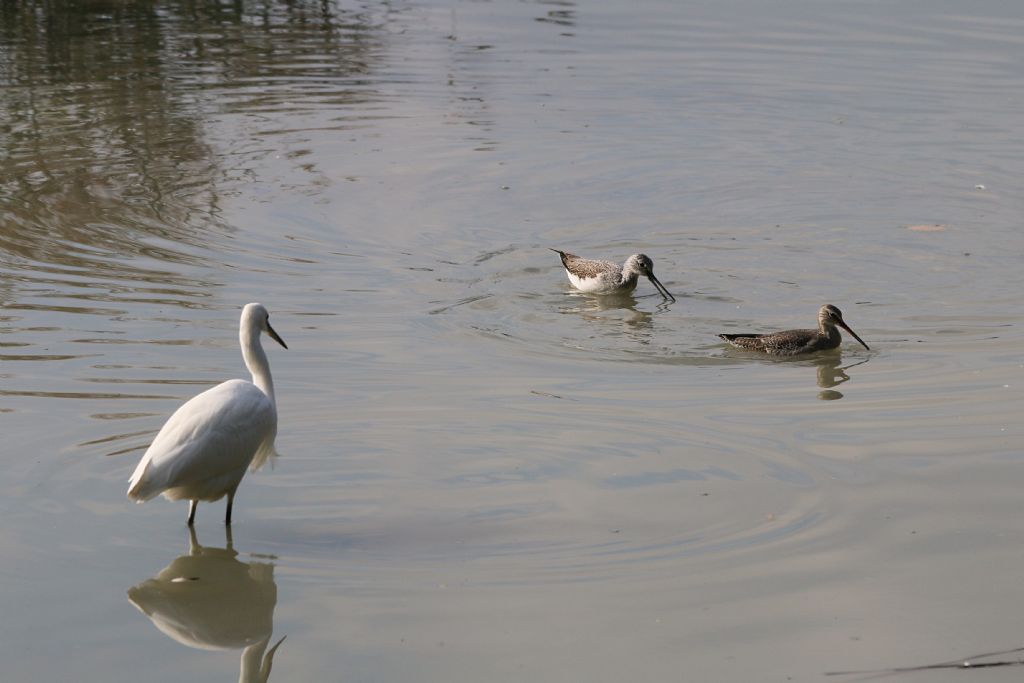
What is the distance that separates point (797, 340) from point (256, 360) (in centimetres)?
508

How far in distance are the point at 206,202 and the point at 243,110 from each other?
553 centimetres

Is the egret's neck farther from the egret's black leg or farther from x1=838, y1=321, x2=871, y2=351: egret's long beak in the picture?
x1=838, y1=321, x2=871, y2=351: egret's long beak

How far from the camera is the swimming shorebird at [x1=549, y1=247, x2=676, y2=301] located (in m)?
13.9

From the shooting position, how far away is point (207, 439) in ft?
25.1

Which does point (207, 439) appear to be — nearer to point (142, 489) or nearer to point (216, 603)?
point (142, 489)

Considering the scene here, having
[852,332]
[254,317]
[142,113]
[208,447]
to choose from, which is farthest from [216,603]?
[142,113]

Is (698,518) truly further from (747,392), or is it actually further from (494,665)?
(747,392)

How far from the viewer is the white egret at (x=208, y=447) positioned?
24.8ft

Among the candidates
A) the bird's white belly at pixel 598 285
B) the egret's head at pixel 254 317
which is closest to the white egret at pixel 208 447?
the egret's head at pixel 254 317

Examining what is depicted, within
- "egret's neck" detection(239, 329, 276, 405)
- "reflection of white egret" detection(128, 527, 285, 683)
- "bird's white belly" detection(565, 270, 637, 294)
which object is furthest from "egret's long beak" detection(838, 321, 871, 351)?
"reflection of white egret" detection(128, 527, 285, 683)

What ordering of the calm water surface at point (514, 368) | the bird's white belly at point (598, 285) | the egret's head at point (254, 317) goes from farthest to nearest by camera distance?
the bird's white belly at point (598, 285) < the egret's head at point (254, 317) < the calm water surface at point (514, 368)

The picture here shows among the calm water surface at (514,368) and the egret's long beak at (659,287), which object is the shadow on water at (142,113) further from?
the egret's long beak at (659,287)

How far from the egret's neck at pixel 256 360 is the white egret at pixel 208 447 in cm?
13

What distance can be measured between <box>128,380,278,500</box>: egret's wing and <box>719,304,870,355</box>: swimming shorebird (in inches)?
→ 197
